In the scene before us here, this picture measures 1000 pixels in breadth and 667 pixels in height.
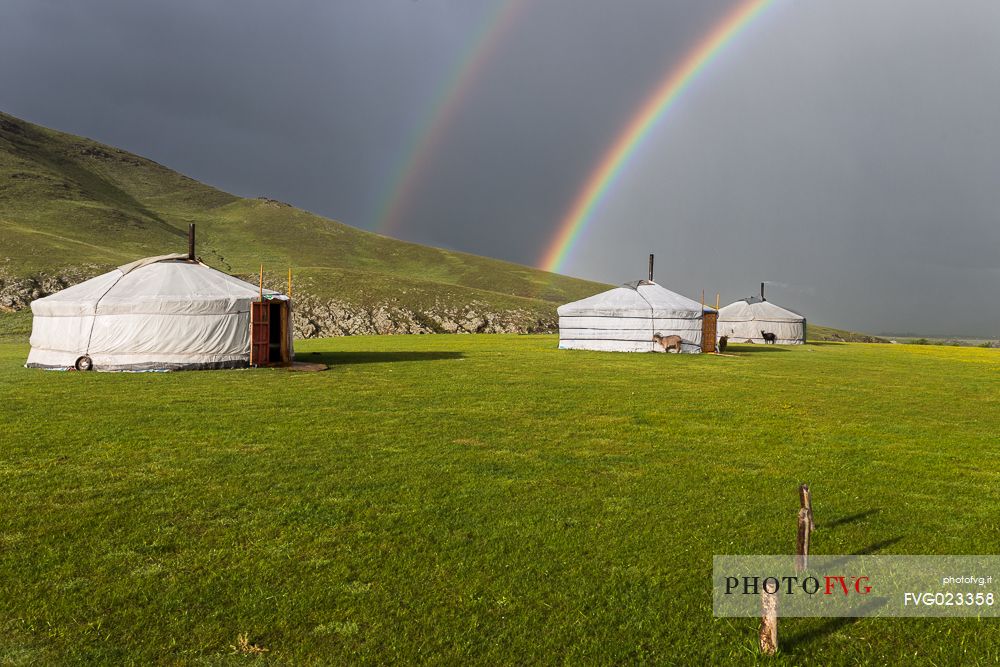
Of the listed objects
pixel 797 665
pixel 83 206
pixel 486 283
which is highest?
pixel 83 206

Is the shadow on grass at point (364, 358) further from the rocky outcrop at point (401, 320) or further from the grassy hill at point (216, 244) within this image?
the grassy hill at point (216, 244)

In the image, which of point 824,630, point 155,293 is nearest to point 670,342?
point 155,293

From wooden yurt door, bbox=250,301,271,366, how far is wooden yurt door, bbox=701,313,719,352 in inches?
703

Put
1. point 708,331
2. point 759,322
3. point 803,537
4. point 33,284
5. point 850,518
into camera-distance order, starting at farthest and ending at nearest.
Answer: point 33,284 → point 759,322 → point 708,331 → point 850,518 → point 803,537

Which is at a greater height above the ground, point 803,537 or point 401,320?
point 401,320

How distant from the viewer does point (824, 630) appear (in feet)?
10.4

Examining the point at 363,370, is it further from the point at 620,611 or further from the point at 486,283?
the point at 486,283

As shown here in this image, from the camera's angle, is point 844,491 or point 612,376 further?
point 612,376

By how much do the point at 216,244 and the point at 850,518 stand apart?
104 metres

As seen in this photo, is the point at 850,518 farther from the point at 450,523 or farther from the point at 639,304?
the point at 639,304

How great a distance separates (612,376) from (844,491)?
9.76m

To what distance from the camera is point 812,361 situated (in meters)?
22.3

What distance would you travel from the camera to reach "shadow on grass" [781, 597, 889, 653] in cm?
304

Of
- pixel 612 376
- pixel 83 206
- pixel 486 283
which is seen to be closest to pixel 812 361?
pixel 612 376
